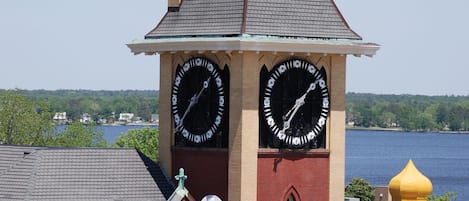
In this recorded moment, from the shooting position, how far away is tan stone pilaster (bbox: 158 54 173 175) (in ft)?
103

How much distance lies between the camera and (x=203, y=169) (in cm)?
3069

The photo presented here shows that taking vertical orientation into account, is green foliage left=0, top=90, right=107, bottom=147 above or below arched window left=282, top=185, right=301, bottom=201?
above

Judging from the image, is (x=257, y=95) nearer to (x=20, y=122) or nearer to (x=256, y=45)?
(x=256, y=45)

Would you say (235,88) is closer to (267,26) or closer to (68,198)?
(267,26)

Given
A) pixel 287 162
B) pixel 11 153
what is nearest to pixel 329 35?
pixel 287 162

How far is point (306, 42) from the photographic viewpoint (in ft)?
98.9

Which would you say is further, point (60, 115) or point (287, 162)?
point (60, 115)

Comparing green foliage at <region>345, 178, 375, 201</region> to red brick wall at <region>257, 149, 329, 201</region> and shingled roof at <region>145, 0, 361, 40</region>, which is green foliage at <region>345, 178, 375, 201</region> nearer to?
red brick wall at <region>257, 149, 329, 201</region>

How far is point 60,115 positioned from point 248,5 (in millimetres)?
170123

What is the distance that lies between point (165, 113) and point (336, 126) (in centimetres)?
335

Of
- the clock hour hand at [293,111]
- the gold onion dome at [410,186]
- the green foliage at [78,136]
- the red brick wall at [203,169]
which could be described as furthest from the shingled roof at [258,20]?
the green foliage at [78,136]

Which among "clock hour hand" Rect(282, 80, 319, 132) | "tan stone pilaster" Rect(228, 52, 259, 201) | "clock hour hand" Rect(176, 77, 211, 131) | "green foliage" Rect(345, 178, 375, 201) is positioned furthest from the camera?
"green foliage" Rect(345, 178, 375, 201)

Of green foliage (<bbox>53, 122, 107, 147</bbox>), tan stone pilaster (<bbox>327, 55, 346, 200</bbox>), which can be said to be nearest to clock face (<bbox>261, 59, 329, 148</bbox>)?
tan stone pilaster (<bbox>327, 55, 346, 200</bbox>)

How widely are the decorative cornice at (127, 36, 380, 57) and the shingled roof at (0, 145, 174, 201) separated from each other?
Answer: 82.1 inches
